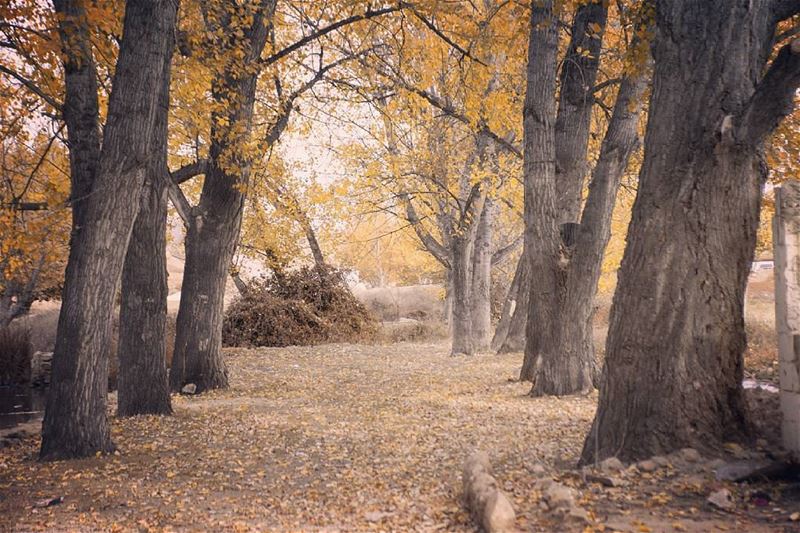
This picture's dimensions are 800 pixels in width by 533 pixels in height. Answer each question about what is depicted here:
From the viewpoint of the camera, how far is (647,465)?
4898 mm

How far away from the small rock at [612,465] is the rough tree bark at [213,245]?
21.8 ft

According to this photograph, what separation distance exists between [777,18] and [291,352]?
12.9 m

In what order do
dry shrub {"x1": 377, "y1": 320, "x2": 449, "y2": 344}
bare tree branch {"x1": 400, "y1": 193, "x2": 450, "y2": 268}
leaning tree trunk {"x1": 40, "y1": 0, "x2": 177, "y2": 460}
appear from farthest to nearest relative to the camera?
dry shrub {"x1": 377, "y1": 320, "x2": 449, "y2": 344}
bare tree branch {"x1": 400, "y1": 193, "x2": 450, "y2": 268}
leaning tree trunk {"x1": 40, "y1": 0, "x2": 177, "y2": 460}

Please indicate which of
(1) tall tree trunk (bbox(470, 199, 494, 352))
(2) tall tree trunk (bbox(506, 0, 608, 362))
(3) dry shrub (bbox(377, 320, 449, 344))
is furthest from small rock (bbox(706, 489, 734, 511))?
(3) dry shrub (bbox(377, 320, 449, 344))

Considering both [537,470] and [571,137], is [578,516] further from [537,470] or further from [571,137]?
[571,137]

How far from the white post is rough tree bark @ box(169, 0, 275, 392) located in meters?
6.97

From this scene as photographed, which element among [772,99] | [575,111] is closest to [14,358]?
[575,111]

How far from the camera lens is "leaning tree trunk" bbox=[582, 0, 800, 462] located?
4.96m

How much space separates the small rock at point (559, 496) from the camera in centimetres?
426

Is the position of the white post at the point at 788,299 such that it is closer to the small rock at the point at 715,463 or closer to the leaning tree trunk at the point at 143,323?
the small rock at the point at 715,463

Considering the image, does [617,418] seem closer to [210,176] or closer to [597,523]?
[597,523]

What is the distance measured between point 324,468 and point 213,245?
523 cm

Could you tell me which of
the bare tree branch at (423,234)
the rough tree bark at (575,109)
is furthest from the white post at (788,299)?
the bare tree branch at (423,234)

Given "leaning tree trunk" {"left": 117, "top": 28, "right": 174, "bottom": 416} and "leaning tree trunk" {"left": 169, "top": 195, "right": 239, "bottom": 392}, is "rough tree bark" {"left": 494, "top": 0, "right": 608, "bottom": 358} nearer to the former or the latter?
"leaning tree trunk" {"left": 169, "top": 195, "right": 239, "bottom": 392}
